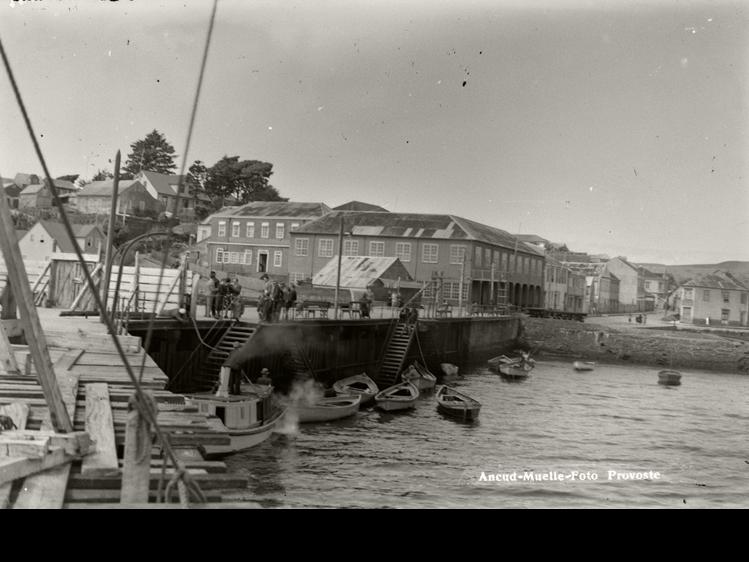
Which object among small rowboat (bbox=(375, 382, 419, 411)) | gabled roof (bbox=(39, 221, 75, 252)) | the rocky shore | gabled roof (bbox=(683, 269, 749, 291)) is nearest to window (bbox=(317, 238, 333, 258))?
gabled roof (bbox=(39, 221, 75, 252))

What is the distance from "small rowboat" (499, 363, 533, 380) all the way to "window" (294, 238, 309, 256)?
583 centimetres

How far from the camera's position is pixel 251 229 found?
8.26 metres

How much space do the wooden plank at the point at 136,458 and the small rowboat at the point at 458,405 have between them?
385 inches

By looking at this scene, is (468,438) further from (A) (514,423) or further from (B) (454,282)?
(B) (454,282)

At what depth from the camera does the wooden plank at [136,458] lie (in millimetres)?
3299

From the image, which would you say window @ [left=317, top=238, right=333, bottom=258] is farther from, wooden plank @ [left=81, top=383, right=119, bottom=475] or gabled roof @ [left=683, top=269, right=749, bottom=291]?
gabled roof @ [left=683, top=269, right=749, bottom=291]

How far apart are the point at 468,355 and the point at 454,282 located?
6691 mm

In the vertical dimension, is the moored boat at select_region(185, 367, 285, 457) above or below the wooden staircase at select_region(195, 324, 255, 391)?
below

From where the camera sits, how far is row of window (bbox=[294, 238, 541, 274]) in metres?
8.77

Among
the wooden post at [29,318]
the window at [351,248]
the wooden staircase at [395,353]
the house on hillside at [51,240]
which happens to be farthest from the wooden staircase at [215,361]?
the wooden post at [29,318]

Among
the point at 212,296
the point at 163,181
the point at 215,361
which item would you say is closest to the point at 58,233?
the point at 163,181

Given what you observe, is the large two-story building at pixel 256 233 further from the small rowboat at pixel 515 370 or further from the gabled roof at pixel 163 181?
the small rowboat at pixel 515 370

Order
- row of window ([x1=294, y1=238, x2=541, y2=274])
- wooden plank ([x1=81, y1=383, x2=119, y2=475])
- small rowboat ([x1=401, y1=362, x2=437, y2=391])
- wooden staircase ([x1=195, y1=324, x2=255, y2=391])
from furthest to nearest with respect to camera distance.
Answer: small rowboat ([x1=401, y1=362, x2=437, y2=391]), wooden staircase ([x1=195, y1=324, x2=255, y2=391]), row of window ([x1=294, y1=238, x2=541, y2=274]), wooden plank ([x1=81, y1=383, x2=119, y2=475])
